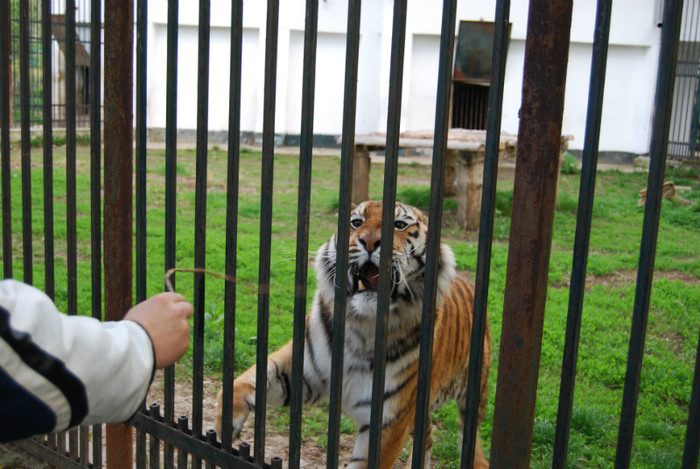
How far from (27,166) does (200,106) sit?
33.0 inches

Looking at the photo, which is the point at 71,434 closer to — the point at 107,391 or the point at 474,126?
the point at 107,391

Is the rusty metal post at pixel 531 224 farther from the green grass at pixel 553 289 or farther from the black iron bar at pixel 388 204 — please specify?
the green grass at pixel 553 289

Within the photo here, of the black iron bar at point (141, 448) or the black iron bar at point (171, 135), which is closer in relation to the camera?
the black iron bar at point (171, 135)

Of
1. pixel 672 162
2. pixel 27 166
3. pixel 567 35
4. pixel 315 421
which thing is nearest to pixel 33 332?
pixel 567 35

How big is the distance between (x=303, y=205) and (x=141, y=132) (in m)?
0.62

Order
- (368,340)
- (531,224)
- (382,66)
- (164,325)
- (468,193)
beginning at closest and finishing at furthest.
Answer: (164,325)
(531,224)
(368,340)
(468,193)
(382,66)

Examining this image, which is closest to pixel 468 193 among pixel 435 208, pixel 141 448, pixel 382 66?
pixel 141 448

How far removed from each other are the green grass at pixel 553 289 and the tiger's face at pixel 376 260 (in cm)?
85

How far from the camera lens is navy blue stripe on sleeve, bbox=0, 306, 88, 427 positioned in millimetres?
982

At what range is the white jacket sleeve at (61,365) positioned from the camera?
99 cm

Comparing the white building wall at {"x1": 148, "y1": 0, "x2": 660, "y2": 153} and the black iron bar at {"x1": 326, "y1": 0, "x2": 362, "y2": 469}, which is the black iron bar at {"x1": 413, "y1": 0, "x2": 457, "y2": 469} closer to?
the black iron bar at {"x1": 326, "y1": 0, "x2": 362, "y2": 469}

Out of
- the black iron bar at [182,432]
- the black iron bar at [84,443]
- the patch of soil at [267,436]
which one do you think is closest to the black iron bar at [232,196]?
the black iron bar at [182,432]

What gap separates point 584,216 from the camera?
135cm

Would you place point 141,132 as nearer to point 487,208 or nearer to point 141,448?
point 141,448
